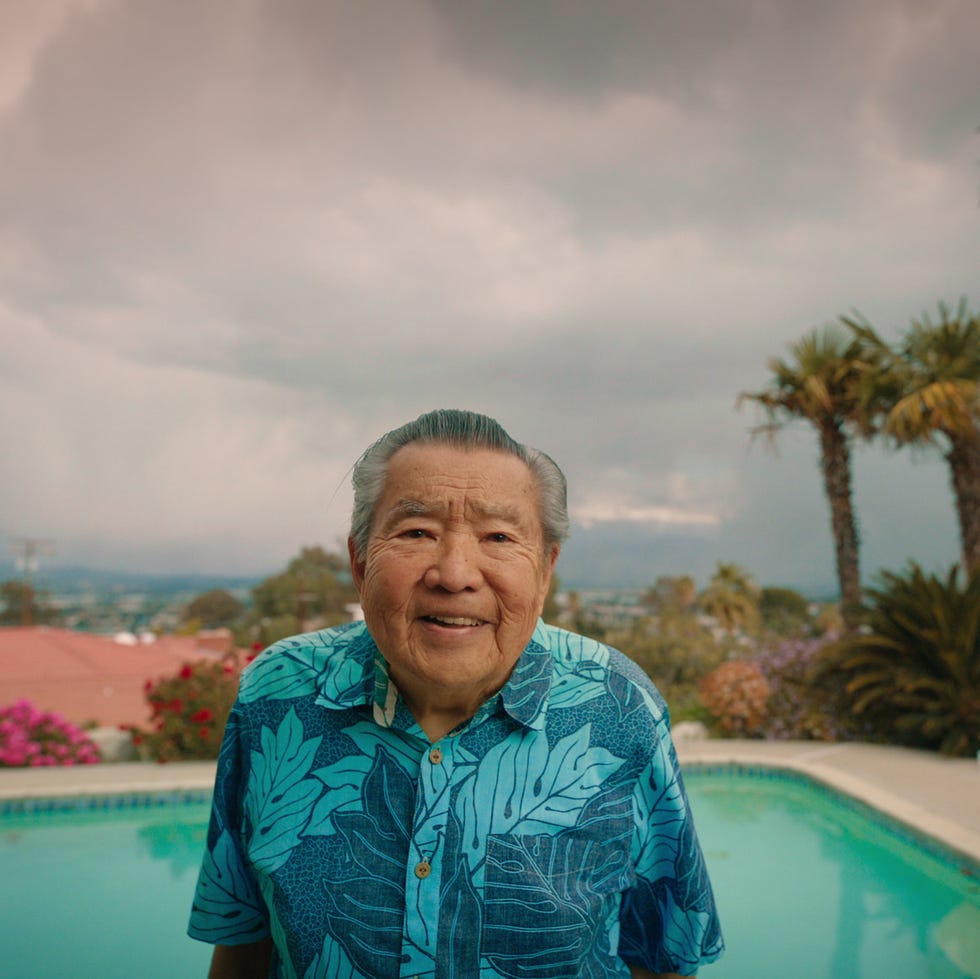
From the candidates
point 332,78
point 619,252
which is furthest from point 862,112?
point 332,78

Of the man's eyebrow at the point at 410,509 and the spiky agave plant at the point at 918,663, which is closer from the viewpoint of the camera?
the man's eyebrow at the point at 410,509

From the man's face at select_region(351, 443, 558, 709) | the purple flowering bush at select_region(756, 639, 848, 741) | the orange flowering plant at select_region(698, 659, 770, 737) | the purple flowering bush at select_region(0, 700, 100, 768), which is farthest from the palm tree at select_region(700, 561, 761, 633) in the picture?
the man's face at select_region(351, 443, 558, 709)

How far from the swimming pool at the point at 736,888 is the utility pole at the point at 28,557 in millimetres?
27552

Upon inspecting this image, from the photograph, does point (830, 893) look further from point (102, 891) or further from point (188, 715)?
point (188, 715)

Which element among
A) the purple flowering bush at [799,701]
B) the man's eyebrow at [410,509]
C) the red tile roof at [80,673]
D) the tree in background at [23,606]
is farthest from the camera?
the tree in background at [23,606]

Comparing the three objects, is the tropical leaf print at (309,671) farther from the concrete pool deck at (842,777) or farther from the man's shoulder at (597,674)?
the concrete pool deck at (842,777)

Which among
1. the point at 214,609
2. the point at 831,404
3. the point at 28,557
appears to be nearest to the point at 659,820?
the point at 831,404

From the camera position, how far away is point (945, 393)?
392 inches

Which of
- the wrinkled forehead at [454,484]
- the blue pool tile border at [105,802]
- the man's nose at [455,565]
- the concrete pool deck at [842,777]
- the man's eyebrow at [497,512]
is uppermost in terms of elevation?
the wrinkled forehead at [454,484]

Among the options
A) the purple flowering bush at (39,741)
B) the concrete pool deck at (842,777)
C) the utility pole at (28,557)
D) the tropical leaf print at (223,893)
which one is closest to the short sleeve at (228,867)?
the tropical leaf print at (223,893)

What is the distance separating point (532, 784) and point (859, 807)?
5.63m

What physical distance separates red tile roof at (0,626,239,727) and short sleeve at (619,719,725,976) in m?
10.5

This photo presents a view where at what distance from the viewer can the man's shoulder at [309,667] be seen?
1273 mm

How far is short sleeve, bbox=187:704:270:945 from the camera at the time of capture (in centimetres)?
127
